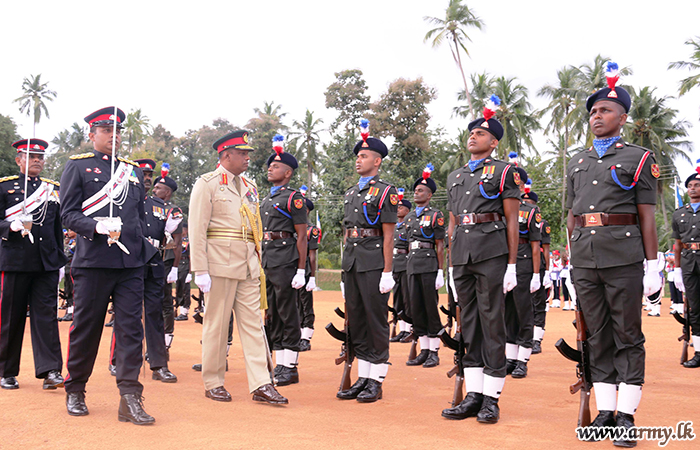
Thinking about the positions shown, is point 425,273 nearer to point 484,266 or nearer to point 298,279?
point 298,279

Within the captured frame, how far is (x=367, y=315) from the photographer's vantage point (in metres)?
6.21

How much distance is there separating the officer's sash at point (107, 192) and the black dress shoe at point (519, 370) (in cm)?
521

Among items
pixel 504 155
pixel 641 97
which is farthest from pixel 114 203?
pixel 641 97

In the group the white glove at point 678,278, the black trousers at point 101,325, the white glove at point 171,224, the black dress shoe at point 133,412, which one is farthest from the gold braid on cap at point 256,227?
the white glove at point 678,278

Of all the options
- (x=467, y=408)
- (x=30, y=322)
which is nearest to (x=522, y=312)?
(x=467, y=408)

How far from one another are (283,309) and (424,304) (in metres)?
2.69

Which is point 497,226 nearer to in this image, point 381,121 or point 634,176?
point 634,176

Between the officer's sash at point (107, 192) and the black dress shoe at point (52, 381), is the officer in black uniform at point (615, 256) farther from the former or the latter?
the black dress shoe at point (52, 381)

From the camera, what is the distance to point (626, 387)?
179 inches

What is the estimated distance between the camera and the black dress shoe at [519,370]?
750 centimetres

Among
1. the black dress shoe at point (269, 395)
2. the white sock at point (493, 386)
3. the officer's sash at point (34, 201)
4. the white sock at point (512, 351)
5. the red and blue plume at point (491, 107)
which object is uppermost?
the red and blue plume at point (491, 107)

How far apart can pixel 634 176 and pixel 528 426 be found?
2239 mm

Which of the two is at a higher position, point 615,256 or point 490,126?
point 490,126

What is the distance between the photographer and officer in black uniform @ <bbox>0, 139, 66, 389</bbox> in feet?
20.4
